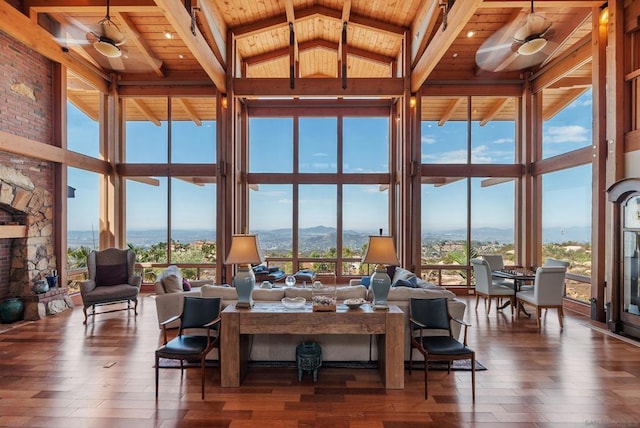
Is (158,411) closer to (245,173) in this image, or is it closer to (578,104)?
(245,173)

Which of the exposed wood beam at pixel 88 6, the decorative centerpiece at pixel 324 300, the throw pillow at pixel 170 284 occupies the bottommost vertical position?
the throw pillow at pixel 170 284

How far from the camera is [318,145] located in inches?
330

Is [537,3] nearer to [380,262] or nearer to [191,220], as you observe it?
[380,262]

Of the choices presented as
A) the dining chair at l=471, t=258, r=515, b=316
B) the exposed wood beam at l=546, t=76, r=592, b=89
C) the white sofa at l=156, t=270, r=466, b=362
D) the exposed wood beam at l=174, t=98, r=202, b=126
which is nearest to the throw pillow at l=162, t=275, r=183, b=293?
the white sofa at l=156, t=270, r=466, b=362

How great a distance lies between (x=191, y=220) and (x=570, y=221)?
8.16 m

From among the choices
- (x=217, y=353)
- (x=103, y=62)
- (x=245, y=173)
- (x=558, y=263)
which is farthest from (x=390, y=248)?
(x=103, y=62)

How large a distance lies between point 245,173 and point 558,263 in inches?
270

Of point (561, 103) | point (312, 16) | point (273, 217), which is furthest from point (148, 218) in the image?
point (561, 103)

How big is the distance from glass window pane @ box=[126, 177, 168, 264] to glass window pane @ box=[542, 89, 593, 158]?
8.71 m

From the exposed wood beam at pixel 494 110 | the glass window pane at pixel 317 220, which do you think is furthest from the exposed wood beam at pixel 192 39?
the exposed wood beam at pixel 494 110

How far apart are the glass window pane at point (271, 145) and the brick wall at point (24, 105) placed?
4.04 meters

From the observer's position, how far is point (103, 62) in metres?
6.26

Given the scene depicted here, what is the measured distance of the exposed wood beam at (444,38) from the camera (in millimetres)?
4387

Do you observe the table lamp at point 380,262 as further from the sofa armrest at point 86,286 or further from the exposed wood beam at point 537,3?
the sofa armrest at point 86,286
